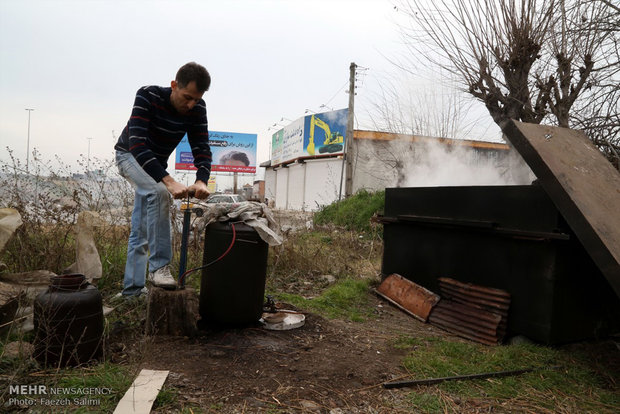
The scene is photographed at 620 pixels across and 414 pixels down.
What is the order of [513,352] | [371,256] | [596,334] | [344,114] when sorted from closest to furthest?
[513,352] < [596,334] < [371,256] < [344,114]

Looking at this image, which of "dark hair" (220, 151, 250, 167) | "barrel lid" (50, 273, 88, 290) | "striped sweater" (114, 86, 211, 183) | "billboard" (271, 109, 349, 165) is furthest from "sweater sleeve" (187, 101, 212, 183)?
"dark hair" (220, 151, 250, 167)

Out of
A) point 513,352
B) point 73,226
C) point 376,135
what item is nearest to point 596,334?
point 513,352

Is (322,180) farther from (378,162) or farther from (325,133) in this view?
(378,162)

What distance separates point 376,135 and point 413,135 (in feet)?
6.79

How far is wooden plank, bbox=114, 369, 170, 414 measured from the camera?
1980mm

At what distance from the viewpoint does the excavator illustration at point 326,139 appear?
69.6ft

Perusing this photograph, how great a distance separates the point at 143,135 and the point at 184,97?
442 mm

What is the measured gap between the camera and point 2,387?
211cm

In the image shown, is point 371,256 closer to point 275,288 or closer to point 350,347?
point 275,288

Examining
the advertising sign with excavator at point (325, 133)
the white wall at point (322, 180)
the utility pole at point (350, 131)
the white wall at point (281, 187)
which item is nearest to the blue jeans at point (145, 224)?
the utility pole at point (350, 131)

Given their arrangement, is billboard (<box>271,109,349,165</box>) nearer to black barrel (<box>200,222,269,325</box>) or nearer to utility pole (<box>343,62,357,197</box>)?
utility pole (<box>343,62,357,197</box>)

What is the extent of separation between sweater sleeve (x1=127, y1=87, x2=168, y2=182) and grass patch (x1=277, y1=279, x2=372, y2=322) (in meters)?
2.12

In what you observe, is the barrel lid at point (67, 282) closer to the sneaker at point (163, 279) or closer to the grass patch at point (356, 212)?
the sneaker at point (163, 279)

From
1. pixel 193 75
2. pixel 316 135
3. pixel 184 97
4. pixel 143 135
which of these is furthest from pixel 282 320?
pixel 316 135
